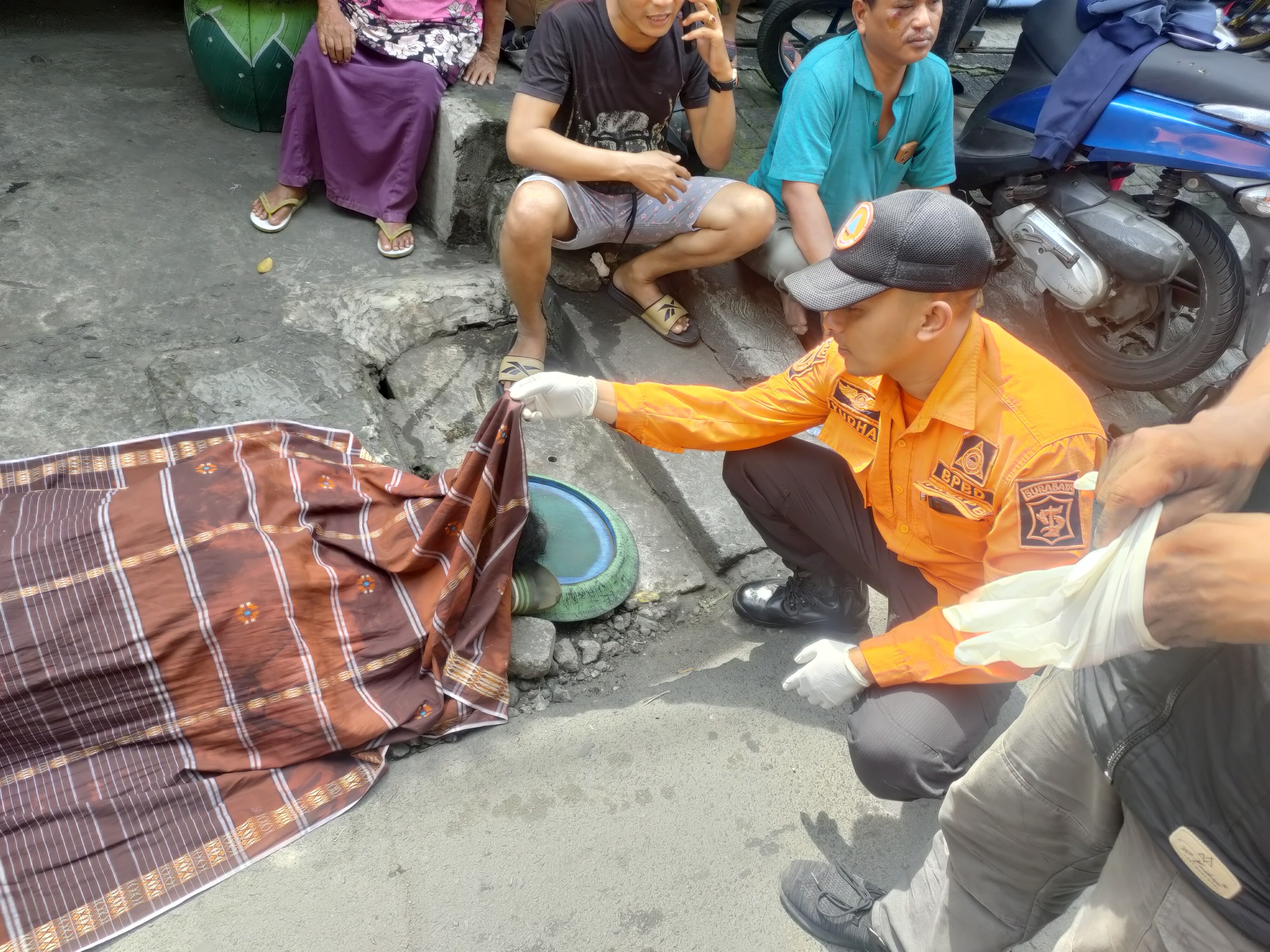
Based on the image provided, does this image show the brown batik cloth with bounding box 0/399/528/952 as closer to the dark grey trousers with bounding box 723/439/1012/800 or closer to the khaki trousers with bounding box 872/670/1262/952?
the dark grey trousers with bounding box 723/439/1012/800

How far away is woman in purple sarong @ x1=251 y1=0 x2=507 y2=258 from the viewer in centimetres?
363

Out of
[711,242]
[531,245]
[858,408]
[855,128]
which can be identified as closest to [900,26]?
[855,128]

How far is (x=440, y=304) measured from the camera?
350 centimetres

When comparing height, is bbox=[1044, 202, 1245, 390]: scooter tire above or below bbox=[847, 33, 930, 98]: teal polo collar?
below

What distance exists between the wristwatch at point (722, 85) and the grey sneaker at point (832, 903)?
2.41 metres

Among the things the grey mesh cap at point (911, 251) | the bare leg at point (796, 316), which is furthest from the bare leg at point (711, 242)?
the grey mesh cap at point (911, 251)

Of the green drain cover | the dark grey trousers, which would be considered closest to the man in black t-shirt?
the green drain cover

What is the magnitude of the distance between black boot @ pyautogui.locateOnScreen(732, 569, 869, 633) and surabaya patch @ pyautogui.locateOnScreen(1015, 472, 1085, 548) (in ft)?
2.83

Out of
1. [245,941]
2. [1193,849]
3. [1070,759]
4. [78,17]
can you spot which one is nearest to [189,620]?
[245,941]

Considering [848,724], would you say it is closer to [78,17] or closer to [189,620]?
[189,620]

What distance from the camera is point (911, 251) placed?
1871 mm

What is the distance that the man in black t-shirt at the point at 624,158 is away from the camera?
307 centimetres

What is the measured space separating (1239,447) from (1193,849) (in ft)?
→ 1.72

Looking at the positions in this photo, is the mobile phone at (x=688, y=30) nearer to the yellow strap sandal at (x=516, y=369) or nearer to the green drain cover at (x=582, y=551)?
the yellow strap sandal at (x=516, y=369)
